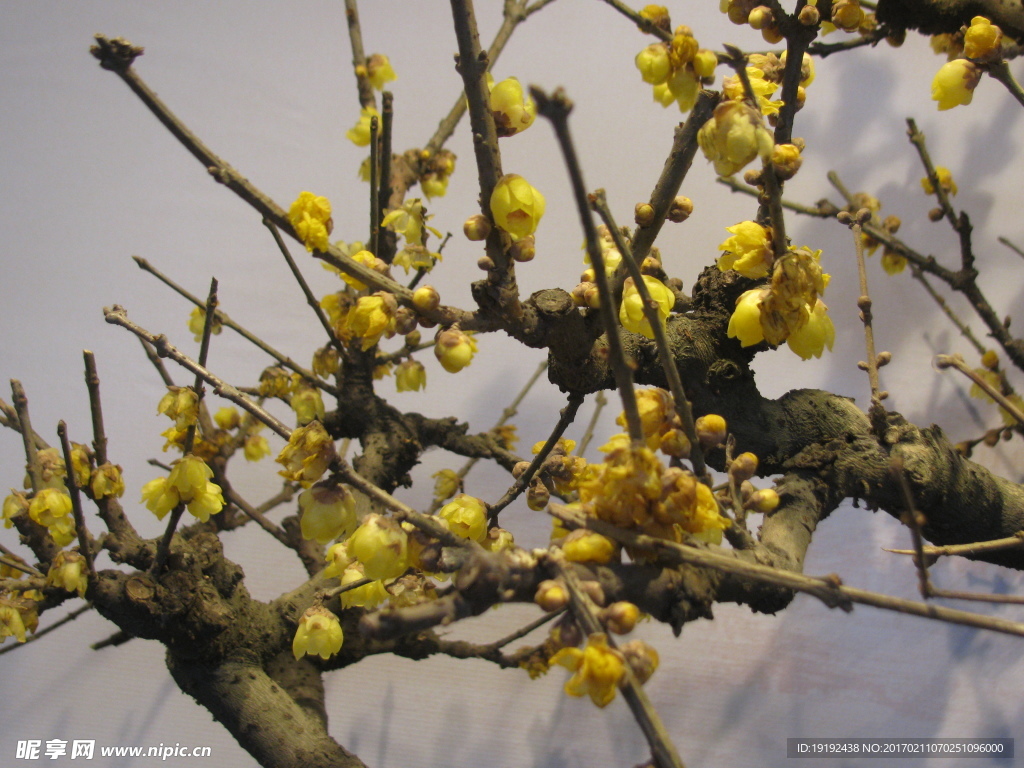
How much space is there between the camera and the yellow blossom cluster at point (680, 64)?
0.53 meters

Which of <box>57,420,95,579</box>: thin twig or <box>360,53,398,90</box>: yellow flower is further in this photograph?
<box>360,53,398,90</box>: yellow flower

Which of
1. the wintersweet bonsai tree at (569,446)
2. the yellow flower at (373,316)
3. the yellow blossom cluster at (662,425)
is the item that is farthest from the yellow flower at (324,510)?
the yellow blossom cluster at (662,425)

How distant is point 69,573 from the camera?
79 centimetres

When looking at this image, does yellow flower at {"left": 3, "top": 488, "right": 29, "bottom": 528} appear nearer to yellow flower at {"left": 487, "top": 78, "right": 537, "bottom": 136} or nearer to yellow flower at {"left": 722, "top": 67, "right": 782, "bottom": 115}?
yellow flower at {"left": 487, "top": 78, "right": 537, "bottom": 136}

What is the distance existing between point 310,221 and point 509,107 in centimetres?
18

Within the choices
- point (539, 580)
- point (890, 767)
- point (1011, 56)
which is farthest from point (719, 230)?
point (539, 580)

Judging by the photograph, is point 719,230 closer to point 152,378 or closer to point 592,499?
point 592,499

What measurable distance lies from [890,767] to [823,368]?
2.39 ft

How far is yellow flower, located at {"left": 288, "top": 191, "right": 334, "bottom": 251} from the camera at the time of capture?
553 mm

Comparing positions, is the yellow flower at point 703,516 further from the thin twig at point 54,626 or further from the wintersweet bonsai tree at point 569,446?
the thin twig at point 54,626

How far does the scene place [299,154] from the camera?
5.03 feet

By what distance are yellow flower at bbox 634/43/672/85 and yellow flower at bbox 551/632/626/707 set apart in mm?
394

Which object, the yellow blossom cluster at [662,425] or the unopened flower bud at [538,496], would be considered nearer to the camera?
the yellow blossom cluster at [662,425]

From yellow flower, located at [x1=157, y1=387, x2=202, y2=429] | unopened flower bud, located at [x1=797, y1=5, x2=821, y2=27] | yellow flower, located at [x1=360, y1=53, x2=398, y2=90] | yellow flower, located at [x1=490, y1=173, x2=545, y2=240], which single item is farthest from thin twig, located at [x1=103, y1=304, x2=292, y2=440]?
yellow flower, located at [x1=360, y1=53, x2=398, y2=90]
